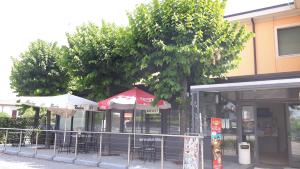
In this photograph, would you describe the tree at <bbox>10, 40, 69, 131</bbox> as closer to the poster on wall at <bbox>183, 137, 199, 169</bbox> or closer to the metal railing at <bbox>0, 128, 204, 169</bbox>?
the metal railing at <bbox>0, 128, 204, 169</bbox>

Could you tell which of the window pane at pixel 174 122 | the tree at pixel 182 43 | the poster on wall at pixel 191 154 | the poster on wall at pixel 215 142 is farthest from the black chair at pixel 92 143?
the poster on wall at pixel 215 142

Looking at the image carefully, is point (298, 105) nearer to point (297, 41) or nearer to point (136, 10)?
point (297, 41)

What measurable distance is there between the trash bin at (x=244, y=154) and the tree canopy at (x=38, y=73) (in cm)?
1007

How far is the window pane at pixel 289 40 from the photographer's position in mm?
12500

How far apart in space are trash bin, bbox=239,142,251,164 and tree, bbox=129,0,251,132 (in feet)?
7.56

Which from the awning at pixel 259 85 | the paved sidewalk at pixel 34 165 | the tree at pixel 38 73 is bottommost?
the paved sidewalk at pixel 34 165

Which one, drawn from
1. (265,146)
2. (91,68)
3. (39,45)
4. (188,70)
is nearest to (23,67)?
(39,45)

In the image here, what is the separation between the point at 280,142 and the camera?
43.1ft

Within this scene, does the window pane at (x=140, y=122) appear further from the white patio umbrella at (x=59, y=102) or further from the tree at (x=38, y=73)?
the tree at (x=38, y=73)

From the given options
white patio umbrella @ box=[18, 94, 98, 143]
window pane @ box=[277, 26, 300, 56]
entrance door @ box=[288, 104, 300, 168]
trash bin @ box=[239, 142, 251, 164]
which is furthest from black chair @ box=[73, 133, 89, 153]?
window pane @ box=[277, 26, 300, 56]

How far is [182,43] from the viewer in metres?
9.86

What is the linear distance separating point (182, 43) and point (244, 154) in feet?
15.9

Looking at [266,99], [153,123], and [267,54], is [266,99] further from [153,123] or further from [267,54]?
[153,123]

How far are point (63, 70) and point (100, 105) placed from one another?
18.0ft
